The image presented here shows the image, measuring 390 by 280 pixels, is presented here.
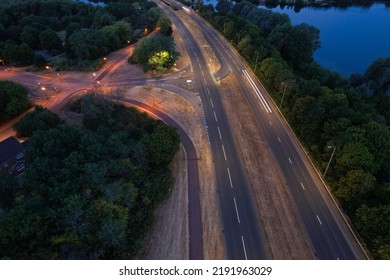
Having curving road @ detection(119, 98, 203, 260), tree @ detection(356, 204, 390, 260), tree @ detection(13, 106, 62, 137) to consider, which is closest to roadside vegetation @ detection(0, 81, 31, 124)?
tree @ detection(13, 106, 62, 137)

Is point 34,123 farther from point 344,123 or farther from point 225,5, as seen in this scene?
point 225,5

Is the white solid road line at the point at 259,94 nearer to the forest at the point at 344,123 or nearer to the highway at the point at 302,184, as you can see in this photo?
the highway at the point at 302,184

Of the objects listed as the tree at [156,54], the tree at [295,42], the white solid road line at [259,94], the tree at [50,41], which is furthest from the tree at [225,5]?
the tree at [50,41]

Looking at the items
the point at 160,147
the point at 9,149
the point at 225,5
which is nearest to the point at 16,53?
the point at 9,149

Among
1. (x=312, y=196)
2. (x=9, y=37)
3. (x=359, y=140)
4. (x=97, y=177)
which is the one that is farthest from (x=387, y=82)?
(x=9, y=37)

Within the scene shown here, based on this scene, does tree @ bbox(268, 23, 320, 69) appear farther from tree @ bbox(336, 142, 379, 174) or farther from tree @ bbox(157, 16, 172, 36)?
tree @ bbox(336, 142, 379, 174)

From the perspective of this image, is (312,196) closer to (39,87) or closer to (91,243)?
(91,243)
